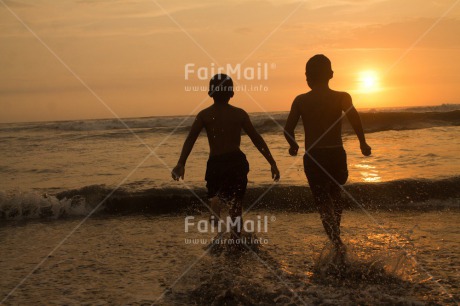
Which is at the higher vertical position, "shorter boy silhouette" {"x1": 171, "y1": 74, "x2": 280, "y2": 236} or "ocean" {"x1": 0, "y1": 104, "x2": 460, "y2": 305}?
"shorter boy silhouette" {"x1": 171, "y1": 74, "x2": 280, "y2": 236}

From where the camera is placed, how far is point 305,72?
502 centimetres

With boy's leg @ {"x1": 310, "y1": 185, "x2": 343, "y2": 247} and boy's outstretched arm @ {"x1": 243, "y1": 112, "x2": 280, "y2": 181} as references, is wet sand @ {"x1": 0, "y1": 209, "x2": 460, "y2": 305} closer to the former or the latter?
boy's leg @ {"x1": 310, "y1": 185, "x2": 343, "y2": 247}

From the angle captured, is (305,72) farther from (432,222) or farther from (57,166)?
(57,166)

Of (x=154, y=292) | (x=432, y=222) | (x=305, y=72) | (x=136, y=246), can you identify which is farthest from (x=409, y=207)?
(x=154, y=292)

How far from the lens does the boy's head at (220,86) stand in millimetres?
5410

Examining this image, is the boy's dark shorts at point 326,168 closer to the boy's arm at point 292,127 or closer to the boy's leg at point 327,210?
the boy's leg at point 327,210

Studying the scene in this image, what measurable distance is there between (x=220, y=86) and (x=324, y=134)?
4.25 feet

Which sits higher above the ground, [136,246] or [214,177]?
[214,177]

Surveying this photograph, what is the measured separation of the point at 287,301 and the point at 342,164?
1.61 metres

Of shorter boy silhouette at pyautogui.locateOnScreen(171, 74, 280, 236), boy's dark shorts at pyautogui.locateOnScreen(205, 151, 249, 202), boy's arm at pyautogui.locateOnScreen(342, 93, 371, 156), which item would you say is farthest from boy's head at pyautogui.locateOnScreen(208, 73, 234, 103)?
boy's arm at pyautogui.locateOnScreen(342, 93, 371, 156)

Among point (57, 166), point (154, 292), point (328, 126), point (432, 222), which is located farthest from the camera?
point (57, 166)

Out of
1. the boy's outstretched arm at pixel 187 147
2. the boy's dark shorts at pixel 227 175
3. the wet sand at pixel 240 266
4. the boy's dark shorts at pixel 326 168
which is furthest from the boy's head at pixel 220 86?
the wet sand at pixel 240 266

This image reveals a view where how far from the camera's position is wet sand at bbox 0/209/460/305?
4141 millimetres

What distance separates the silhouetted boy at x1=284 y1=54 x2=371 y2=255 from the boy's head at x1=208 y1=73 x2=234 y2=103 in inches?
33.3
